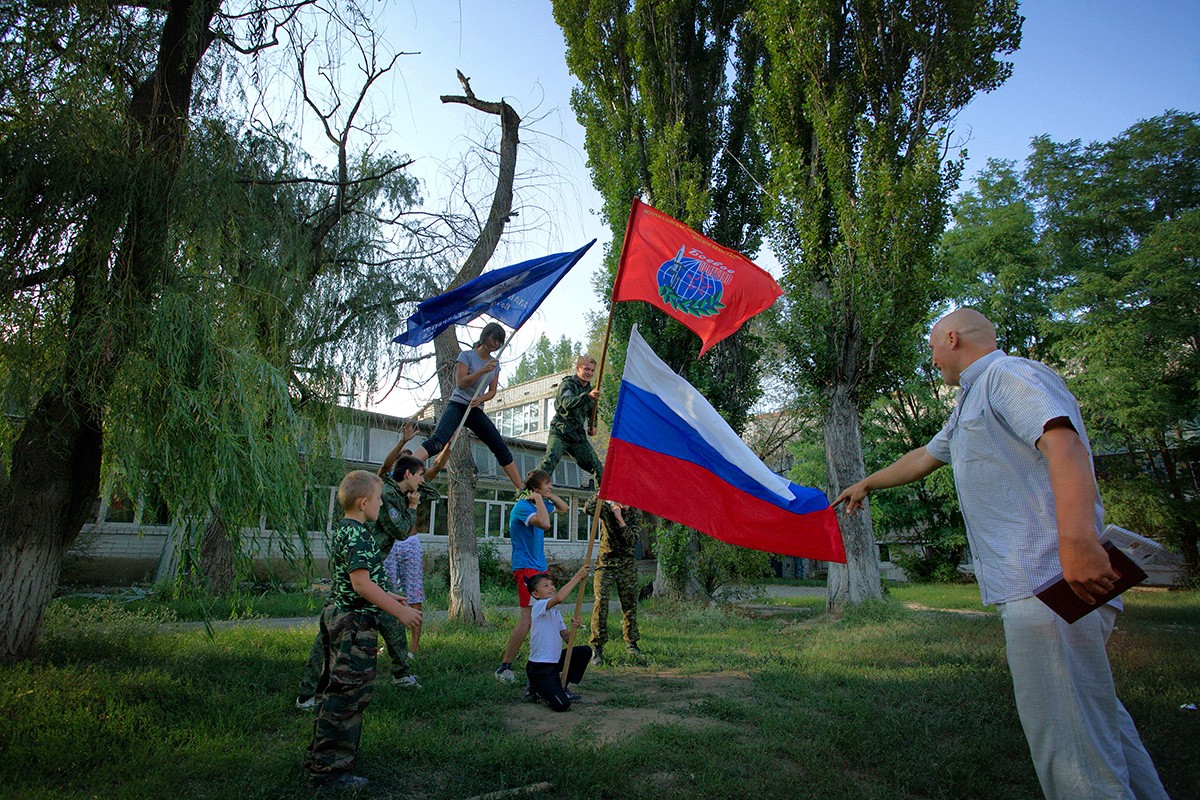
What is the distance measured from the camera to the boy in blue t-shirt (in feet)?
21.7

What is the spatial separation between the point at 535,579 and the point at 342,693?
248 centimetres

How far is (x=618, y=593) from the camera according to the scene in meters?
8.24

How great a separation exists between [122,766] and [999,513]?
16.1 feet

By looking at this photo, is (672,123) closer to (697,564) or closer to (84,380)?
(697,564)

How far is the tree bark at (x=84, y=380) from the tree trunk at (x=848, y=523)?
12.2 meters

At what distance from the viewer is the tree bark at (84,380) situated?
557 cm

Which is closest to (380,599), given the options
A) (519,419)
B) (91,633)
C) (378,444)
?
(91,633)

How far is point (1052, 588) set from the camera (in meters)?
2.58

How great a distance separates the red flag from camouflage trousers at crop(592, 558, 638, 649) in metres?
3.10

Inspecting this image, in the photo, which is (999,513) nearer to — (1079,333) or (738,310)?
(738,310)

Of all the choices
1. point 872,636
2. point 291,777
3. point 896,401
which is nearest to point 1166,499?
point 896,401

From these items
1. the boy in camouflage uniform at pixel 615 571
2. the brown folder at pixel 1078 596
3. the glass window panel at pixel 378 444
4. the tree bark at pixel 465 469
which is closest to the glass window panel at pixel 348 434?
the tree bark at pixel 465 469

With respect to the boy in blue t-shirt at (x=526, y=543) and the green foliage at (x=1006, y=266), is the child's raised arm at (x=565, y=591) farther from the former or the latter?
the green foliage at (x=1006, y=266)

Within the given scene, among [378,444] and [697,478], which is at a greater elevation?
[378,444]
